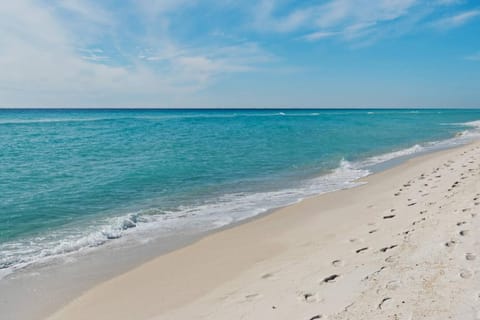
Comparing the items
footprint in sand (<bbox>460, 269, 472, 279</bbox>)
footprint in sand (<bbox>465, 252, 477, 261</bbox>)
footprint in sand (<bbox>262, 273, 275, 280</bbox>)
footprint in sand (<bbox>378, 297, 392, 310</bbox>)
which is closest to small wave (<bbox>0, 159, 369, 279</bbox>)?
footprint in sand (<bbox>262, 273, 275, 280</bbox>)

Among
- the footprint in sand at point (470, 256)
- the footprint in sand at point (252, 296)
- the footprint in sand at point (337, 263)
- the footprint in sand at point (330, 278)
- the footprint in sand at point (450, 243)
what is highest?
the footprint in sand at point (470, 256)

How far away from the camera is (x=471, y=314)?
121 inches

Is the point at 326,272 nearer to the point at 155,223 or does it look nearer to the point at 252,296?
the point at 252,296

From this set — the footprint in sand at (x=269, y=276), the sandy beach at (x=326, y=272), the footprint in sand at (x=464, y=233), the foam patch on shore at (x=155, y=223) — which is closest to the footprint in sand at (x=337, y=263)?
the sandy beach at (x=326, y=272)

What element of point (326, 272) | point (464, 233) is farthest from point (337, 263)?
point (464, 233)

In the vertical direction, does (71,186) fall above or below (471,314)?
below

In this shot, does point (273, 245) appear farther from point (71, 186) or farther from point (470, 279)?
point (71, 186)

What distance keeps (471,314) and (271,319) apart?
1830 millimetres

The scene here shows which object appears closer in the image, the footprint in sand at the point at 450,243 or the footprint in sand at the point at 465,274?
the footprint in sand at the point at 465,274

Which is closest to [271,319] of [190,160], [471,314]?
[471,314]

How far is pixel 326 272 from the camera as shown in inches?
180

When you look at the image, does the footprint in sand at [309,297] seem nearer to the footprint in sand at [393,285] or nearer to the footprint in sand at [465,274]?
the footprint in sand at [393,285]

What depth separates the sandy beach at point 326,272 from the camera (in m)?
3.57

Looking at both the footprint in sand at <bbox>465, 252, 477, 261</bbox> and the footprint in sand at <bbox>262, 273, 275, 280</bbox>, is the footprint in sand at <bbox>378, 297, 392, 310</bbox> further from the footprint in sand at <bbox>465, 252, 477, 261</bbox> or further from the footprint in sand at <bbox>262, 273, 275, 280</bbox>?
the footprint in sand at <bbox>262, 273, 275, 280</bbox>
